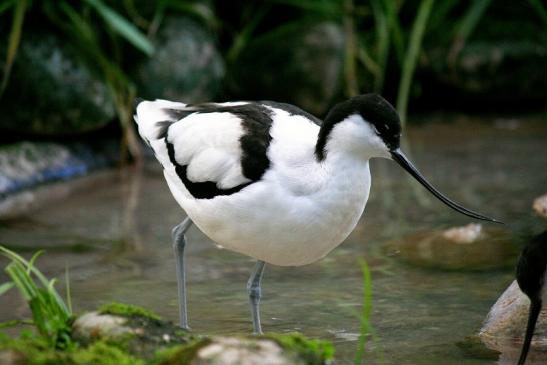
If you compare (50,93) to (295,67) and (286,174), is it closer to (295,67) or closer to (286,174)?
(295,67)

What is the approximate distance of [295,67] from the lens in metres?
9.21

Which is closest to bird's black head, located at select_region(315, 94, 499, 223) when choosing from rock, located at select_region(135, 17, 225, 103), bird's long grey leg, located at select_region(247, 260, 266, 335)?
bird's long grey leg, located at select_region(247, 260, 266, 335)

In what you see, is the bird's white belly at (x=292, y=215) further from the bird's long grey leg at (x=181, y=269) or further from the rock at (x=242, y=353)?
the rock at (x=242, y=353)

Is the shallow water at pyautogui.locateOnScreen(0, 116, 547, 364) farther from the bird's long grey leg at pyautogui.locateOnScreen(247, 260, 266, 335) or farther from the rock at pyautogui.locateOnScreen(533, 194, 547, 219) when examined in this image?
the bird's long grey leg at pyautogui.locateOnScreen(247, 260, 266, 335)

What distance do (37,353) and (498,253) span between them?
10.8 ft

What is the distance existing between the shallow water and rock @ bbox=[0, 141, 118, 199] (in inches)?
8.5

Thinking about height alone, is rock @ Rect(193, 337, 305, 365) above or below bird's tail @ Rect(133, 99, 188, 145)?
below

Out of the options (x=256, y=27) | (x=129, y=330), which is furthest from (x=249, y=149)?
(x=256, y=27)

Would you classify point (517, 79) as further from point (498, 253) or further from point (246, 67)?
point (498, 253)

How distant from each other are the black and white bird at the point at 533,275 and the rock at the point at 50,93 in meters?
4.57

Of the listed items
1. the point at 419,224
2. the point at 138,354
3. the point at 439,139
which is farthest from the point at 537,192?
the point at 138,354

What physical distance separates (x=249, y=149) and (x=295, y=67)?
5.15m

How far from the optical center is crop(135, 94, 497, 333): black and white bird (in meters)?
3.93

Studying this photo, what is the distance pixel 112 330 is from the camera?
3.45 meters
